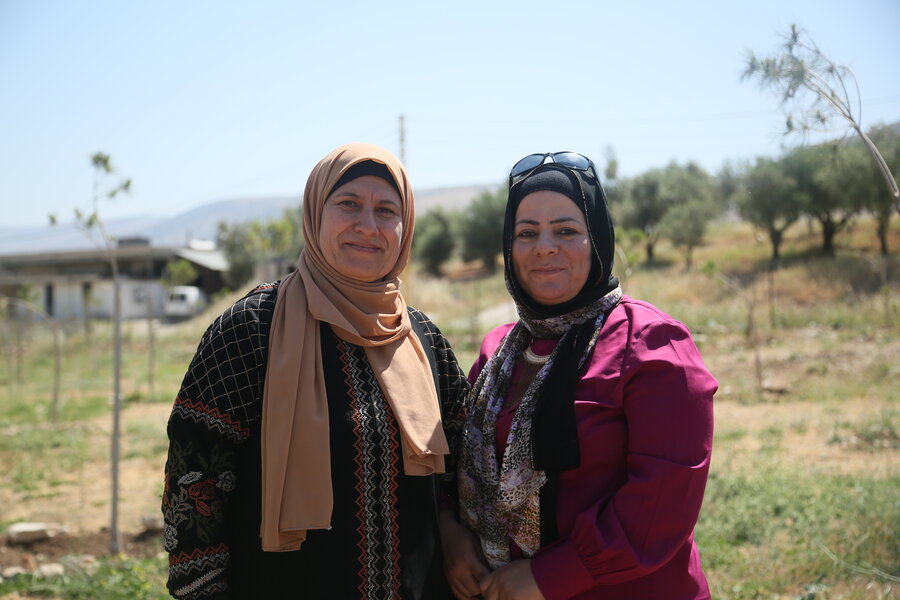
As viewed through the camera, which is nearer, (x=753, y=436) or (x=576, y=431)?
(x=576, y=431)

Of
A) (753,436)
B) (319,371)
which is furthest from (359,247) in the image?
(753,436)

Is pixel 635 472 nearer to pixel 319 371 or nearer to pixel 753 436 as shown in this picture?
pixel 319 371

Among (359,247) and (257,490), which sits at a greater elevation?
(359,247)

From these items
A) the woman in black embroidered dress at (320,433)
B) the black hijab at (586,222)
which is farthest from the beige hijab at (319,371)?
the black hijab at (586,222)

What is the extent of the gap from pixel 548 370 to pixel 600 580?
505 millimetres

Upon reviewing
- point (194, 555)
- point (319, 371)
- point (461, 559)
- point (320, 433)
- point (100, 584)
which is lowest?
point (100, 584)

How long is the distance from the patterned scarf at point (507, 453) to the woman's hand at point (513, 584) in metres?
0.07

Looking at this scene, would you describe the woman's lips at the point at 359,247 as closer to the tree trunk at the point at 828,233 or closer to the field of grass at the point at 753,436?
the field of grass at the point at 753,436

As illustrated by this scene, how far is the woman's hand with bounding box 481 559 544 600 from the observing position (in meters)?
1.64

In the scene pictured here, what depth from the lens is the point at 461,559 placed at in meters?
1.86

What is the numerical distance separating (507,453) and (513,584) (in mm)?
309

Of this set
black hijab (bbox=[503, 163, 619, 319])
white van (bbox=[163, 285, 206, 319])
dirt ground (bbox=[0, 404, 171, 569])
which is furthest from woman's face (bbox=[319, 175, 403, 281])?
white van (bbox=[163, 285, 206, 319])

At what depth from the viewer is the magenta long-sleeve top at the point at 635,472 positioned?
1542 millimetres

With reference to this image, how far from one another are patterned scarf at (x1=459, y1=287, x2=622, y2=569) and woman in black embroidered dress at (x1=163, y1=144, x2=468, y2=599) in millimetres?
118
